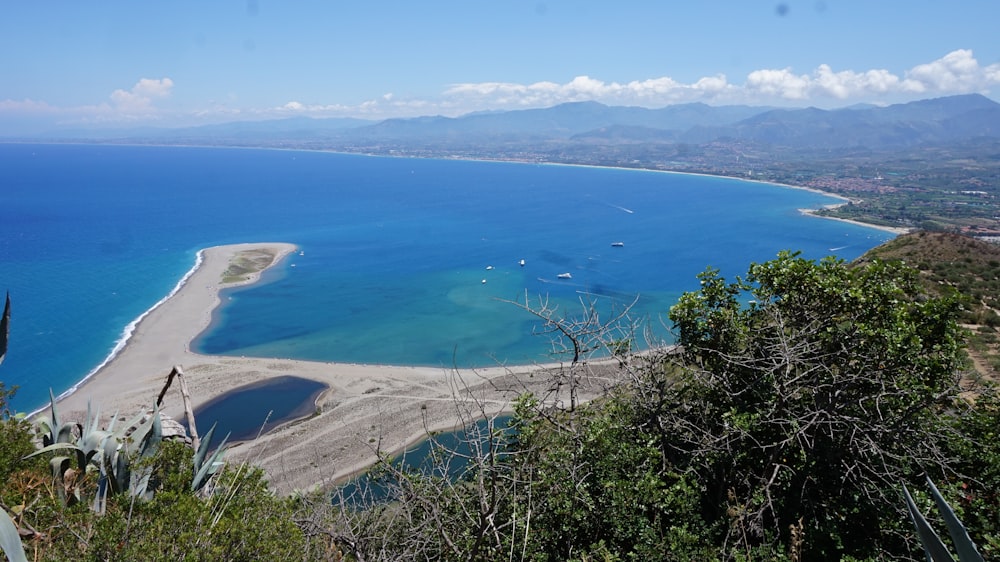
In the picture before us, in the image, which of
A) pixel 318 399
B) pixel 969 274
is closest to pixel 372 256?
pixel 318 399

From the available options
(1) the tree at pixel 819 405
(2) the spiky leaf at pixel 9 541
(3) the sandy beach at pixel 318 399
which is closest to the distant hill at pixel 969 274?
(1) the tree at pixel 819 405

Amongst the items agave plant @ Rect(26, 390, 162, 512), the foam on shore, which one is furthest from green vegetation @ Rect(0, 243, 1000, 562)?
the foam on shore

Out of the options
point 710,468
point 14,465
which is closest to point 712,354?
point 710,468

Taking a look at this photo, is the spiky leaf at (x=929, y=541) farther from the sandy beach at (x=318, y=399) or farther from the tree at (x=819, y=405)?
the sandy beach at (x=318, y=399)

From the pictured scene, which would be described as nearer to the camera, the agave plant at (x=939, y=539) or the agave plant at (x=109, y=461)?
the agave plant at (x=939, y=539)

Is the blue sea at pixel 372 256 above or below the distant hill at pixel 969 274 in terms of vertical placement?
below

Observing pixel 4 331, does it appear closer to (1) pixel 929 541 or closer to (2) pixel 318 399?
(1) pixel 929 541

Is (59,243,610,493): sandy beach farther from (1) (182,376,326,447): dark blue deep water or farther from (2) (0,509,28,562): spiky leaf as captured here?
(2) (0,509,28,562): spiky leaf
